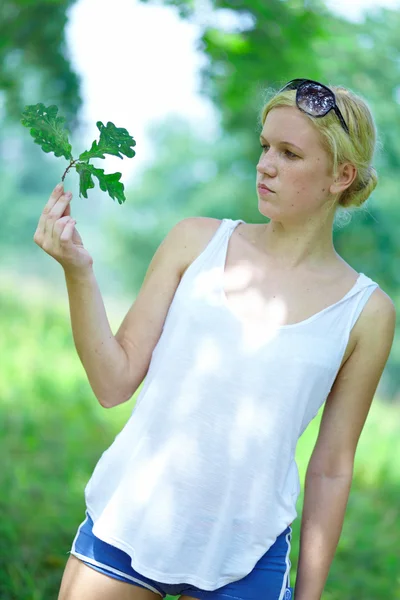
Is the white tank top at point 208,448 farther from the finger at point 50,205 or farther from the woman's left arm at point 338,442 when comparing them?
the finger at point 50,205

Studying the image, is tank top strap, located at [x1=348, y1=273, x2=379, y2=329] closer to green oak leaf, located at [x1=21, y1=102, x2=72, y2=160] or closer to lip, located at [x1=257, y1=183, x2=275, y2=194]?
lip, located at [x1=257, y1=183, x2=275, y2=194]

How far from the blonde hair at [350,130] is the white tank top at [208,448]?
44cm

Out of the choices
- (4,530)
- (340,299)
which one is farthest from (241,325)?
(4,530)

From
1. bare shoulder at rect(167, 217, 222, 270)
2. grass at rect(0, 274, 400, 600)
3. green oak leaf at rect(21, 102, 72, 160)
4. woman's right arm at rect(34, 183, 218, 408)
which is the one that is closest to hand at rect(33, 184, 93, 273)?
woman's right arm at rect(34, 183, 218, 408)

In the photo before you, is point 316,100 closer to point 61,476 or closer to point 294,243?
point 294,243

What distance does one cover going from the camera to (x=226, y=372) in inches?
68.4

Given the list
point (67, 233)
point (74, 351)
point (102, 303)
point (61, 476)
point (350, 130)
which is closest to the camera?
point (67, 233)

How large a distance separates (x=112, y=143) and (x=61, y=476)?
147 inches

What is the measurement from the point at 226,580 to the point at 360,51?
1321cm

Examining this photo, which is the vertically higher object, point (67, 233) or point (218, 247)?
point (218, 247)

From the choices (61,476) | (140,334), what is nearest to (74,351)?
(61,476)

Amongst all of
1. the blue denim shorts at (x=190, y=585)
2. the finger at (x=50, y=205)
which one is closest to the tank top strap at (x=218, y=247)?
the finger at (x=50, y=205)

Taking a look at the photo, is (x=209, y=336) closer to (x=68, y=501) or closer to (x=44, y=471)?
(x=68, y=501)

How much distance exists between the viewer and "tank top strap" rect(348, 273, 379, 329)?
1.85 m
